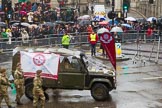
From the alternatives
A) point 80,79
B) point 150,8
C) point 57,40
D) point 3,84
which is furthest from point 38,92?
point 150,8

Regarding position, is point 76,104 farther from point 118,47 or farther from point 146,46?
point 146,46

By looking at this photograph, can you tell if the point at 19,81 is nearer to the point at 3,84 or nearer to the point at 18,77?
the point at 18,77

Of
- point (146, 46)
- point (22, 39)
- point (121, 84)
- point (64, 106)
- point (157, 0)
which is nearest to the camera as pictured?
point (64, 106)

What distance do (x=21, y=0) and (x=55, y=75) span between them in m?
29.5

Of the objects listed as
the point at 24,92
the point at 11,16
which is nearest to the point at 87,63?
the point at 24,92

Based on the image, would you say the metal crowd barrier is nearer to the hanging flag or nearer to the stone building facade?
the hanging flag

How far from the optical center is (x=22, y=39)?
33344 millimetres

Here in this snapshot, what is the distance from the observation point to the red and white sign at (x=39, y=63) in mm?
18734

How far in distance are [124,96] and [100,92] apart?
4.72 ft

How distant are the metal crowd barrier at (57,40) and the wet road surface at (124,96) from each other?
33.1 ft

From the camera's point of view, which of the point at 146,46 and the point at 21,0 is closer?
the point at 146,46

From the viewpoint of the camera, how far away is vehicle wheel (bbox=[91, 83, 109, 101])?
61.1 ft

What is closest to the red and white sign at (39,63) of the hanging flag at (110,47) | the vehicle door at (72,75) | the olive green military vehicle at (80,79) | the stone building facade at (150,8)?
the olive green military vehicle at (80,79)

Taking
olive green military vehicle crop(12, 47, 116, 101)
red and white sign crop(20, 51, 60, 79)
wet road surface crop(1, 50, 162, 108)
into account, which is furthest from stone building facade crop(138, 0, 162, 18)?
red and white sign crop(20, 51, 60, 79)
